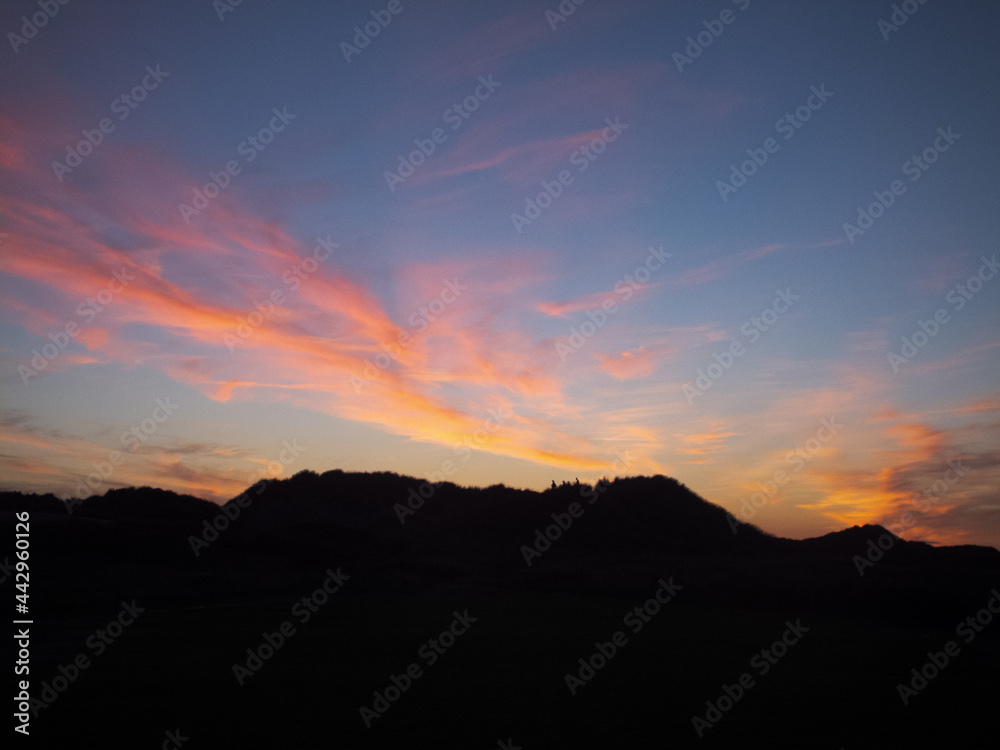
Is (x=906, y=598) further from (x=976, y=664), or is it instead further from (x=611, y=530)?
(x=611, y=530)

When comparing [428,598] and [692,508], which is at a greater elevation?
[692,508]

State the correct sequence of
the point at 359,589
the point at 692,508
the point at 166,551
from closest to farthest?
1. the point at 359,589
2. the point at 166,551
3. the point at 692,508

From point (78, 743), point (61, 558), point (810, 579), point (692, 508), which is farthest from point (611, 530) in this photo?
point (78, 743)

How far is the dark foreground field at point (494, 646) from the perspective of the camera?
839 cm

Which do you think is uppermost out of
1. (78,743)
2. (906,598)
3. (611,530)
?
(611,530)

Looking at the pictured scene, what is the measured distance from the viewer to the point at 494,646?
14.2 m

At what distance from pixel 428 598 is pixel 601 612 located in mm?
6705

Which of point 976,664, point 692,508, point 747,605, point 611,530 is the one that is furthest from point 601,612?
point 692,508

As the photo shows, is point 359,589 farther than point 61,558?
No

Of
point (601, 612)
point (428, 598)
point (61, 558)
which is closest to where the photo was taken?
point (601, 612)

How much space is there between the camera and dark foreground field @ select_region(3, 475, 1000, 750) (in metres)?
8.39

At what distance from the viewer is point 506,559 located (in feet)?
123

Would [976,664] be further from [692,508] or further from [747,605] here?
[692,508]

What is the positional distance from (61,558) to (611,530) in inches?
1156
